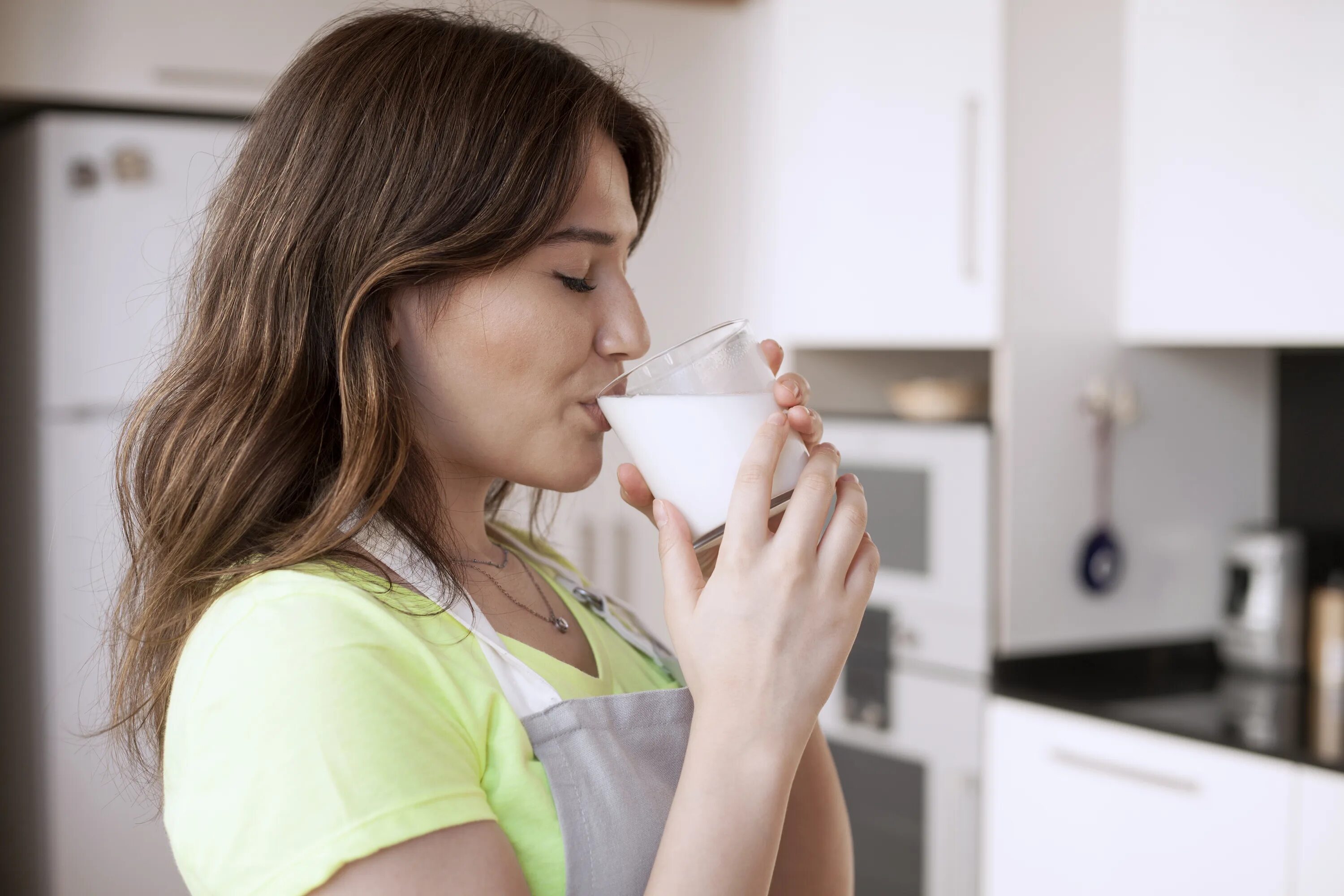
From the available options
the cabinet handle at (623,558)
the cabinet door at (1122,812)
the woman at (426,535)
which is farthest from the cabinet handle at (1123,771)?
the woman at (426,535)

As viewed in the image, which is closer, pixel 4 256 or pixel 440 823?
pixel 440 823

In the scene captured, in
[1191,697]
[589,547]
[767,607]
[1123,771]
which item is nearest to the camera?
[767,607]

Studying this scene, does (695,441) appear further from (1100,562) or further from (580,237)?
(1100,562)

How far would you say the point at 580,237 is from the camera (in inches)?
32.0

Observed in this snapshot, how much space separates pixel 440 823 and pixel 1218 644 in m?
2.07

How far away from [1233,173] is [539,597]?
5.16 feet

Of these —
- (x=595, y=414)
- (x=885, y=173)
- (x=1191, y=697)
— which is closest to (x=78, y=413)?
(x=885, y=173)

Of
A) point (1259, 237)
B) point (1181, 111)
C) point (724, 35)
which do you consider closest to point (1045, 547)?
point (1259, 237)

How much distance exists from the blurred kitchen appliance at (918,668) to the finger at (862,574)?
1.39 metres

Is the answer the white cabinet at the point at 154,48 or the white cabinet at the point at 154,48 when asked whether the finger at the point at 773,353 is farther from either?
the white cabinet at the point at 154,48

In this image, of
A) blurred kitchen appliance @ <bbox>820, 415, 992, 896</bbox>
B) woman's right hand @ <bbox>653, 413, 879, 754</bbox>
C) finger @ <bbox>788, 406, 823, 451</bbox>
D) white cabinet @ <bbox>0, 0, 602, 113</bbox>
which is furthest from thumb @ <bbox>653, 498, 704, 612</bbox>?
white cabinet @ <bbox>0, 0, 602, 113</bbox>

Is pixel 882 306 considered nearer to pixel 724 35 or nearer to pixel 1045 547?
pixel 1045 547

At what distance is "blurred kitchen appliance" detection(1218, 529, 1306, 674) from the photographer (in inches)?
86.7

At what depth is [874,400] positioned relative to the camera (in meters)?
2.66
